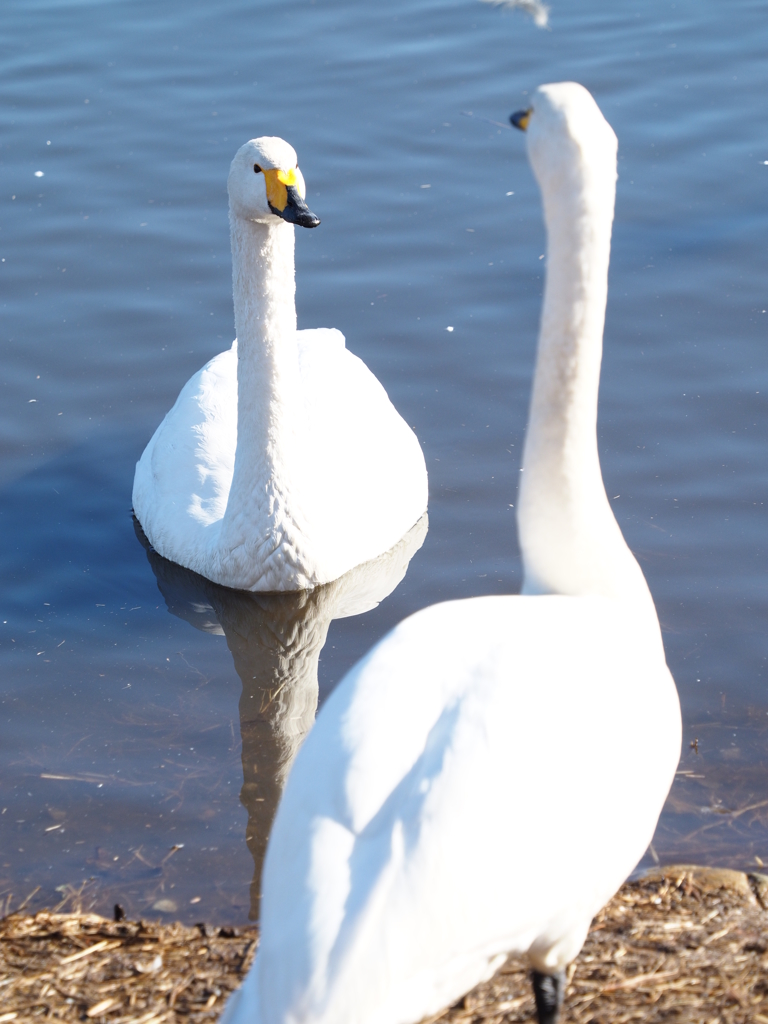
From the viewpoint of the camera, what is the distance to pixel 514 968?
175 inches

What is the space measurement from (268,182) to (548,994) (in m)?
3.97

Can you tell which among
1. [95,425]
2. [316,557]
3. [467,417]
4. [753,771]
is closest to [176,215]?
[95,425]

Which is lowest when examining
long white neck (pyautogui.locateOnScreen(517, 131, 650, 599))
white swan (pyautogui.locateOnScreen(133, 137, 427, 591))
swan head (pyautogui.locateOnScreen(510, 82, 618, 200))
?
white swan (pyautogui.locateOnScreen(133, 137, 427, 591))

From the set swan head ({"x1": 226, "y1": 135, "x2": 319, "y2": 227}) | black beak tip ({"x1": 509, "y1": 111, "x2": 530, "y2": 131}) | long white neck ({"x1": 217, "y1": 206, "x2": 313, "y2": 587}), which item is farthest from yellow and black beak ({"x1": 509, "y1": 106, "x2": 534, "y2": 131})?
long white neck ({"x1": 217, "y1": 206, "x2": 313, "y2": 587})

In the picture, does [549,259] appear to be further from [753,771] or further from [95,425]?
[95,425]

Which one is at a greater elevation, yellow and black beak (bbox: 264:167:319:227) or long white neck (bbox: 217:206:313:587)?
yellow and black beak (bbox: 264:167:319:227)

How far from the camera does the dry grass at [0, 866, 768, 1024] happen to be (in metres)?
4.12

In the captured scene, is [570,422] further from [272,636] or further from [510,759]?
[272,636]

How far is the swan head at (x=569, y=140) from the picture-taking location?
354 centimetres

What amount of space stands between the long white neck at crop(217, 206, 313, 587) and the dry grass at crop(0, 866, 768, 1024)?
97.1 inches

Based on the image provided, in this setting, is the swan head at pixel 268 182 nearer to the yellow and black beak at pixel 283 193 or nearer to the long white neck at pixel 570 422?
the yellow and black beak at pixel 283 193

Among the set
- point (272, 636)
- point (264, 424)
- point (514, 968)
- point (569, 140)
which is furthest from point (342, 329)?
point (569, 140)

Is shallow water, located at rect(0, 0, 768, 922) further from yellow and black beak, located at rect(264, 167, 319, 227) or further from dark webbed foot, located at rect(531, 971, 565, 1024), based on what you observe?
yellow and black beak, located at rect(264, 167, 319, 227)

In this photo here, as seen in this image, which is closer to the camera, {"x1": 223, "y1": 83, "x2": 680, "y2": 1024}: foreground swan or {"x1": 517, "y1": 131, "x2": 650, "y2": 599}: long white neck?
{"x1": 223, "y1": 83, "x2": 680, "y2": 1024}: foreground swan
